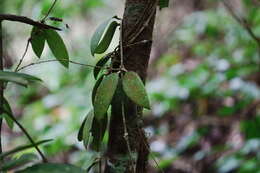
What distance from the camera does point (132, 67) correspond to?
619mm

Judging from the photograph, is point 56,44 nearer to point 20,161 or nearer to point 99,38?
point 99,38

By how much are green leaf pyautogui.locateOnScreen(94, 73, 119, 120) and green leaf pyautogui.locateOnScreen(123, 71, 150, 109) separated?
0.05 feet

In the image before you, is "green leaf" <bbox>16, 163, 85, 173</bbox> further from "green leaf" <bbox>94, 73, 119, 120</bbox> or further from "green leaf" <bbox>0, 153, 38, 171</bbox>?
"green leaf" <bbox>94, 73, 119, 120</bbox>

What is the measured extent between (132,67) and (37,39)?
0.15 meters

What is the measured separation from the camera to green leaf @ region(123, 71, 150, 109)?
53 cm

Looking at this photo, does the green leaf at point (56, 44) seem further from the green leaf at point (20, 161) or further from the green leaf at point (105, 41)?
the green leaf at point (20, 161)

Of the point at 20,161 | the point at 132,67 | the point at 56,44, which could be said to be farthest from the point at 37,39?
the point at 20,161

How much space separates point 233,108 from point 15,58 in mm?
1585

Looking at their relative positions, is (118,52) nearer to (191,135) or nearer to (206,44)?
(191,135)

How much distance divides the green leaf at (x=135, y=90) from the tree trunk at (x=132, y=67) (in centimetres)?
7

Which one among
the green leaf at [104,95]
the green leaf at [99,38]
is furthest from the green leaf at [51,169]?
the green leaf at [99,38]

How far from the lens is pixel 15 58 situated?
2941 mm

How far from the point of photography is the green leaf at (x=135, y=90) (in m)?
0.53

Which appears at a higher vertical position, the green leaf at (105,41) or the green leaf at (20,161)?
the green leaf at (105,41)
